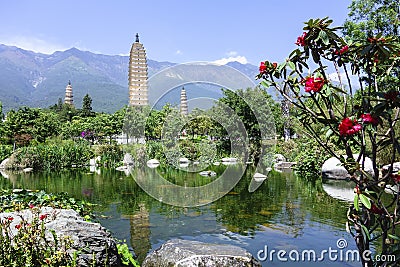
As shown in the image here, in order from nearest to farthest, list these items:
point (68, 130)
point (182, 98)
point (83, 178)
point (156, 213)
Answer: point (156, 213) < point (182, 98) < point (83, 178) < point (68, 130)

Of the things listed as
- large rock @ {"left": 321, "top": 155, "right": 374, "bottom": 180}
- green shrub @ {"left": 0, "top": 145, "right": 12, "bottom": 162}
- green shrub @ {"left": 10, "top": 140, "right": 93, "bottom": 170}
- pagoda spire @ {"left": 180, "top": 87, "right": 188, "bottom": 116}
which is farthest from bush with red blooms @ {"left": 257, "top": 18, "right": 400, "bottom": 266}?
green shrub @ {"left": 0, "top": 145, "right": 12, "bottom": 162}

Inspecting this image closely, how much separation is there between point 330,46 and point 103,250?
270 centimetres

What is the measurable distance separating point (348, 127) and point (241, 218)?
4.48 m

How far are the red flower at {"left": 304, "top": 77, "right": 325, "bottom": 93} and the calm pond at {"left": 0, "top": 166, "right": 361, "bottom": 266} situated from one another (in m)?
2.56

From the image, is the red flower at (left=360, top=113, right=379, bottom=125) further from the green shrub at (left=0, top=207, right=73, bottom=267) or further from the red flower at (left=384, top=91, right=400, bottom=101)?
the green shrub at (left=0, top=207, right=73, bottom=267)

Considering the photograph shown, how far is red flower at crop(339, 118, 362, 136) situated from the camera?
2305 mm

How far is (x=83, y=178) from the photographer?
1260 cm

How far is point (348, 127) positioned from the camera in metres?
2.33

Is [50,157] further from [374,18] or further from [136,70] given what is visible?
[374,18]

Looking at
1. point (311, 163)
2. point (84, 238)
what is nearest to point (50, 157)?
point (311, 163)

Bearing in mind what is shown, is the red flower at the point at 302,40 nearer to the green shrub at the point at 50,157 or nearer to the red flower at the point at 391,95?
the red flower at the point at 391,95

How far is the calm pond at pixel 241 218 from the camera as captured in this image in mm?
5160

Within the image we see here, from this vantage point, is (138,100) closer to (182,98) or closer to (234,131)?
(182,98)

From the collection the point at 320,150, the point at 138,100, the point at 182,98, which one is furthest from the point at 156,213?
the point at 320,150
